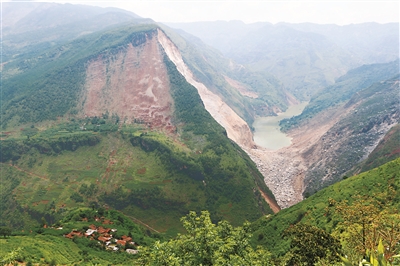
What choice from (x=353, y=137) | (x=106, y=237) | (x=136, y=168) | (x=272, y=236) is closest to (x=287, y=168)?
(x=353, y=137)

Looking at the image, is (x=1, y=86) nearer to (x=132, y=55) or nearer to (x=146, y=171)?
(x=132, y=55)

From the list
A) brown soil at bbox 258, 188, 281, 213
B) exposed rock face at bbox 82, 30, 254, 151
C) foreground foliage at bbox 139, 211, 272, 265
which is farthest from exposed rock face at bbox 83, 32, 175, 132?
foreground foliage at bbox 139, 211, 272, 265

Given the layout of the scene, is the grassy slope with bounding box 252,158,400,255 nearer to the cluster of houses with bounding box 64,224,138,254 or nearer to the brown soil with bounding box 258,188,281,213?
the cluster of houses with bounding box 64,224,138,254

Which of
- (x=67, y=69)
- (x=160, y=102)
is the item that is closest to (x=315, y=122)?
(x=160, y=102)

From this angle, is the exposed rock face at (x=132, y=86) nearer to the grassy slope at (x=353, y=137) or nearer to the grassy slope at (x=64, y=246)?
the grassy slope at (x=353, y=137)

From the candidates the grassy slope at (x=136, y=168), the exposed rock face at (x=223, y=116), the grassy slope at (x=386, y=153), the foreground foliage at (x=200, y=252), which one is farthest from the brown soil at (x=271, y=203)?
the foreground foliage at (x=200, y=252)
